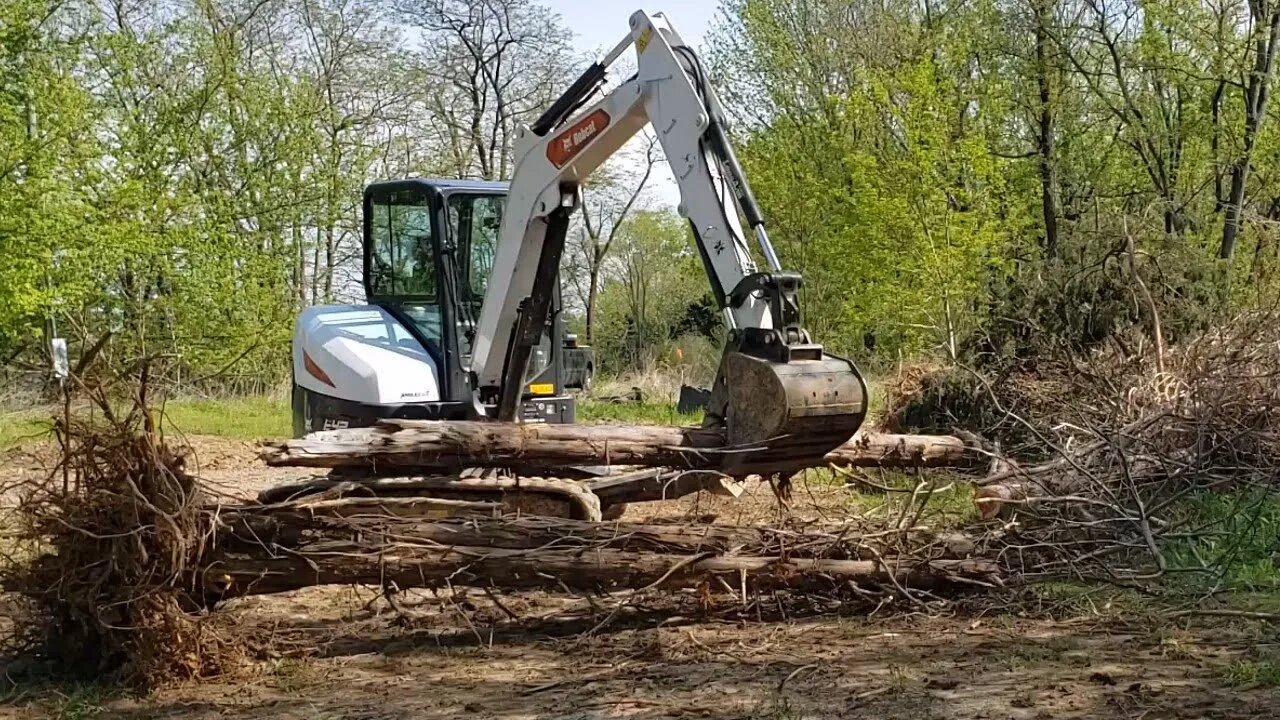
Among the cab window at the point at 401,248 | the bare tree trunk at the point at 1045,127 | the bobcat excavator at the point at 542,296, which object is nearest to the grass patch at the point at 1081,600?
the bobcat excavator at the point at 542,296

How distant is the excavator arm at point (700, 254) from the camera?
5.64 meters

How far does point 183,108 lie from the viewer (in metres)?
24.0

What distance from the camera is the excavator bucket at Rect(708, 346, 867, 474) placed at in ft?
18.1

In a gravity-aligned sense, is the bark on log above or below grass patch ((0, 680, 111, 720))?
above

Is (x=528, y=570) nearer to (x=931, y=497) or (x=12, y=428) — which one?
(x=931, y=497)

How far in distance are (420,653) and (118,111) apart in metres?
21.4

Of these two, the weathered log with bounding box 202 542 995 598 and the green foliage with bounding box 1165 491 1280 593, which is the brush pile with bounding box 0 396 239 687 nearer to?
the weathered log with bounding box 202 542 995 598

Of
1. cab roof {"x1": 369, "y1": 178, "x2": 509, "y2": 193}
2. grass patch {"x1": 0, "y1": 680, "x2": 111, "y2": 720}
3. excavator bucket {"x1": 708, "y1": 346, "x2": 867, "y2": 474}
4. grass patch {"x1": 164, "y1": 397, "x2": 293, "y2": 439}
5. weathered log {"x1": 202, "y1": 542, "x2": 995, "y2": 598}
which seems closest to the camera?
grass patch {"x1": 0, "y1": 680, "x2": 111, "y2": 720}

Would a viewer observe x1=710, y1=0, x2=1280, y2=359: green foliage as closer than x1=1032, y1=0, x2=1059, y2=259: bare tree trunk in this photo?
Yes

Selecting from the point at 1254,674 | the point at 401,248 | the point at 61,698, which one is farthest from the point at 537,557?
the point at 401,248

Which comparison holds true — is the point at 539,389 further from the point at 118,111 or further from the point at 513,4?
the point at 513,4

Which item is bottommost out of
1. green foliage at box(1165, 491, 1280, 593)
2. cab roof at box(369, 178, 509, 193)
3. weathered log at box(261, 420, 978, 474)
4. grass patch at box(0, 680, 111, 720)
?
grass patch at box(0, 680, 111, 720)

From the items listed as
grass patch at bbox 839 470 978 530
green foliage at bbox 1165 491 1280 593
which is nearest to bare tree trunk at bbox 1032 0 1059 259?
grass patch at bbox 839 470 978 530

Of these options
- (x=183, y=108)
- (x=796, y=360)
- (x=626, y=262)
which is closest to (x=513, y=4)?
(x=183, y=108)
